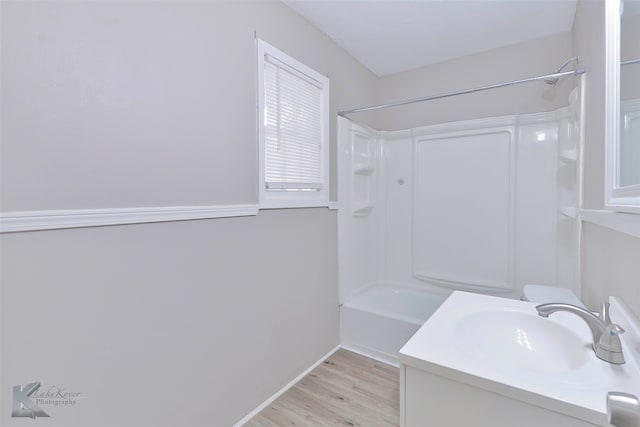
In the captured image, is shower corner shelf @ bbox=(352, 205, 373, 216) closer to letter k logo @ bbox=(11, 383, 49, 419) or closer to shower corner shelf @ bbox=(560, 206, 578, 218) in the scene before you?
shower corner shelf @ bbox=(560, 206, 578, 218)

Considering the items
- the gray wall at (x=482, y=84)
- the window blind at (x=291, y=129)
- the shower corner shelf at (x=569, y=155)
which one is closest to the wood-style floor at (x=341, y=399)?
the window blind at (x=291, y=129)

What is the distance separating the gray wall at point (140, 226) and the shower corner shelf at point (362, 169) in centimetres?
98

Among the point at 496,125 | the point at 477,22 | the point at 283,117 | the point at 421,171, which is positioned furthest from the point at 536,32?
the point at 283,117

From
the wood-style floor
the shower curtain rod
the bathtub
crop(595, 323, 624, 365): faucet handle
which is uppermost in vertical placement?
the shower curtain rod

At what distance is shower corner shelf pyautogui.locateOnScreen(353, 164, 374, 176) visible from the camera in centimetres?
256

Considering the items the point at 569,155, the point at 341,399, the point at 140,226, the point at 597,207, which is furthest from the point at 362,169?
the point at 140,226

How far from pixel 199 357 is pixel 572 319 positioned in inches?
62.0

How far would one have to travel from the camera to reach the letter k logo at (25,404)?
2.91 feet

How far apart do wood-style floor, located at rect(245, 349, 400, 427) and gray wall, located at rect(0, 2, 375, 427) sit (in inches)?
5.7

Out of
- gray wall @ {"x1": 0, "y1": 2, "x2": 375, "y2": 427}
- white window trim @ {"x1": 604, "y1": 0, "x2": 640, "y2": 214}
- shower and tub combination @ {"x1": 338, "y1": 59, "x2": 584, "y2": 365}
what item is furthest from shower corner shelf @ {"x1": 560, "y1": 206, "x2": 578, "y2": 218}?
gray wall @ {"x1": 0, "y1": 2, "x2": 375, "y2": 427}

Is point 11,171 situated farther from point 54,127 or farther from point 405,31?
point 405,31

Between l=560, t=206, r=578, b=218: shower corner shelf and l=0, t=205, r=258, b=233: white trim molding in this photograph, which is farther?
l=560, t=206, r=578, b=218: shower corner shelf

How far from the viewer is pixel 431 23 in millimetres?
2053

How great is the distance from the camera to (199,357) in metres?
1.36
